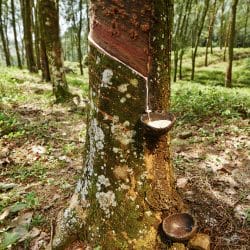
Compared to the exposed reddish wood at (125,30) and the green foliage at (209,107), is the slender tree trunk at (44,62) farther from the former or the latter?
the exposed reddish wood at (125,30)

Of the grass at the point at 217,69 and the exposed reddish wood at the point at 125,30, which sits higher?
the exposed reddish wood at the point at 125,30

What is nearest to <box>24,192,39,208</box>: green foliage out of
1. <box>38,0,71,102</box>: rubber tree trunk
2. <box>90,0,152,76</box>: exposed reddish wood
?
<box>90,0,152,76</box>: exposed reddish wood

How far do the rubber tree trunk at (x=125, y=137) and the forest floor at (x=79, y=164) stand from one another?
61 cm

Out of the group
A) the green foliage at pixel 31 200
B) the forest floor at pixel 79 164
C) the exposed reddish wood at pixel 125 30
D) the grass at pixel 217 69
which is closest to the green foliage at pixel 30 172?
the forest floor at pixel 79 164

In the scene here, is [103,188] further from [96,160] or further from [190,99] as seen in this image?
[190,99]

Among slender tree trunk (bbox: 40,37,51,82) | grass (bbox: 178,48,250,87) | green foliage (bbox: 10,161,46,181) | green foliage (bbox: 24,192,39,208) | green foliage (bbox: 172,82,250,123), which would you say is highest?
slender tree trunk (bbox: 40,37,51,82)

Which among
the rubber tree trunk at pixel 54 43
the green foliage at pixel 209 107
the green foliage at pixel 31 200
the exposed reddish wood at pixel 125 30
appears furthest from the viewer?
the rubber tree trunk at pixel 54 43

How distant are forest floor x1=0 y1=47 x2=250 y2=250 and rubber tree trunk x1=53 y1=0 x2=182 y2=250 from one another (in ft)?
1.99

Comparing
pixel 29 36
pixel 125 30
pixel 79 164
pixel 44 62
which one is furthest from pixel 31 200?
pixel 29 36

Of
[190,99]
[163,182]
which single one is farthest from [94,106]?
[190,99]

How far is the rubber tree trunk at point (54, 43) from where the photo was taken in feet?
28.1

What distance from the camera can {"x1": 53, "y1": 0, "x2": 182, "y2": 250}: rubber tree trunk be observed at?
2.54m

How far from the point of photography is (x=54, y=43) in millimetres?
8820

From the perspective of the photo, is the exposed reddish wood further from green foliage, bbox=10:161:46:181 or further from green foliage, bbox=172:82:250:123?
green foliage, bbox=172:82:250:123
